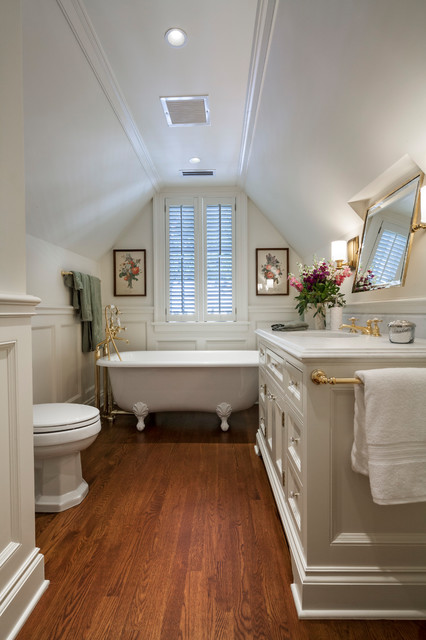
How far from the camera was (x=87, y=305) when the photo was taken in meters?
3.34

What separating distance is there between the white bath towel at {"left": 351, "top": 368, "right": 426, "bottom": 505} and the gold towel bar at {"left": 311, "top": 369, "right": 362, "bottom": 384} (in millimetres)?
47

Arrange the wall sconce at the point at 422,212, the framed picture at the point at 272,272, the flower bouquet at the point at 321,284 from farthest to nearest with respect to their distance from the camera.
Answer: the framed picture at the point at 272,272
the flower bouquet at the point at 321,284
the wall sconce at the point at 422,212

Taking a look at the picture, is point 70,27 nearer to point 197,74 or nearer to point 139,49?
point 139,49

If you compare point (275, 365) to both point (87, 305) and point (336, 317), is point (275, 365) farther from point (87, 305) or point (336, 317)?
point (87, 305)

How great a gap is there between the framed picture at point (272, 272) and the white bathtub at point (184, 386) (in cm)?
139

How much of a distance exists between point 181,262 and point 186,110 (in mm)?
1790

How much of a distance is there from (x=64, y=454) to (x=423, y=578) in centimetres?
165

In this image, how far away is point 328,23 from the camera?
1444 mm

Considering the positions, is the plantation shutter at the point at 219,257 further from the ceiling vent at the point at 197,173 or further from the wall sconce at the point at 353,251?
the wall sconce at the point at 353,251

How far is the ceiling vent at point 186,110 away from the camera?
2.41 meters

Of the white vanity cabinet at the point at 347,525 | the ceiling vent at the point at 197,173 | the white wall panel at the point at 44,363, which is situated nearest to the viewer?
the white vanity cabinet at the point at 347,525

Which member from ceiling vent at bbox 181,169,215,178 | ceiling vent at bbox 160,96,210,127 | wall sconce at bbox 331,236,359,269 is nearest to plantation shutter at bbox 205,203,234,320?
ceiling vent at bbox 181,169,215,178

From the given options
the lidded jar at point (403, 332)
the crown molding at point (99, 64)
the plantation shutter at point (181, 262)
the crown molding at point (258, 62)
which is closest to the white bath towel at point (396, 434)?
the lidded jar at point (403, 332)

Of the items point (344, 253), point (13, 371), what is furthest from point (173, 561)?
point (344, 253)
